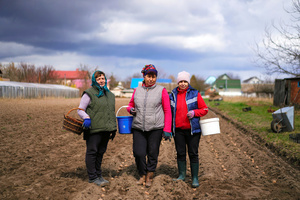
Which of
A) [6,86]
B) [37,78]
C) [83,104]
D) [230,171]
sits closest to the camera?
[83,104]

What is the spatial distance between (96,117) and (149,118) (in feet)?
2.80

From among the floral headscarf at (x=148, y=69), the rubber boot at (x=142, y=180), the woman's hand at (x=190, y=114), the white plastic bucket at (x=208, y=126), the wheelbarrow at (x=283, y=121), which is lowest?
the rubber boot at (x=142, y=180)

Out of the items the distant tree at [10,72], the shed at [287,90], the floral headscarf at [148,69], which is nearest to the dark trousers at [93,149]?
the floral headscarf at [148,69]

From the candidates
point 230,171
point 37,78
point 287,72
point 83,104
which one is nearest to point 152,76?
point 83,104

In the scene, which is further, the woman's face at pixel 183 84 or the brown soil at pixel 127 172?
the woman's face at pixel 183 84

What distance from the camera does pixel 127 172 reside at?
541cm

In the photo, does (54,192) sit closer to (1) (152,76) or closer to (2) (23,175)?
(2) (23,175)

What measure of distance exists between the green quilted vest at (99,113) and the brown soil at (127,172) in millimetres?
981

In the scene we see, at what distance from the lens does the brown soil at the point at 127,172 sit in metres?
4.23

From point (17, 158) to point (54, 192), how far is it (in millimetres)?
2673

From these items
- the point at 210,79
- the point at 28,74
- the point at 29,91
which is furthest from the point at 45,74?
the point at 210,79

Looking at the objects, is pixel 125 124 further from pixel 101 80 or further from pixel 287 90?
pixel 287 90

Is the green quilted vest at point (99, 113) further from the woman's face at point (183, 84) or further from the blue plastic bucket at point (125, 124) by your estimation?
the woman's face at point (183, 84)

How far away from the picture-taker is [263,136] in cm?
956
